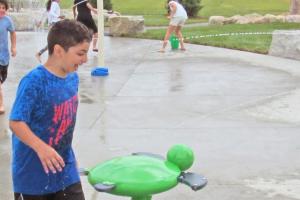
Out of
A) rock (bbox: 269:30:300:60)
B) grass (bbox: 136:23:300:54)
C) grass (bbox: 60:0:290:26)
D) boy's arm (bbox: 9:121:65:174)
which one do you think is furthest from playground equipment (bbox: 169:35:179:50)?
grass (bbox: 60:0:290:26)

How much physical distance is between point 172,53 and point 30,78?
10126 millimetres

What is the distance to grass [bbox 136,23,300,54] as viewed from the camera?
13641mm

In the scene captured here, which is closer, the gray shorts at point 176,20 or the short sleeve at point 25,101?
the short sleeve at point 25,101

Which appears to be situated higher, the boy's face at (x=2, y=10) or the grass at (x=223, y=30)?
the boy's face at (x=2, y=10)

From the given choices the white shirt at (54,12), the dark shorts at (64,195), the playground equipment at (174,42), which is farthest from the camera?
the playground equipment at (174,42)

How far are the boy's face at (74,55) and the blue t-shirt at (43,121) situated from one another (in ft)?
0.39

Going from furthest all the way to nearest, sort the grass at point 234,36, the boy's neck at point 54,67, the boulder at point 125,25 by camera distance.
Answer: the boulder at point 125,25
the grass at point 234,36
the boy's neck at point 54,67

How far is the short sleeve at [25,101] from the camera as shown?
8.98 ft

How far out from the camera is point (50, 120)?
287 cm

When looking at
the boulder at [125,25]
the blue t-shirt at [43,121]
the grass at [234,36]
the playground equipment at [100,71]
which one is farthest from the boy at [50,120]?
the boulder at [125,25]

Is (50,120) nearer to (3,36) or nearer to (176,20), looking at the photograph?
(3,36)

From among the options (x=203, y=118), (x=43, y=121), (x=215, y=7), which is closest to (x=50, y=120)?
(x=43, y=121)

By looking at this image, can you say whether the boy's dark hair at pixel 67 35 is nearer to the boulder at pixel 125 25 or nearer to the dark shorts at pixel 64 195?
the dark shorts at pixel 64 195

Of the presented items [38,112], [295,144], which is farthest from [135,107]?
[38,112]
